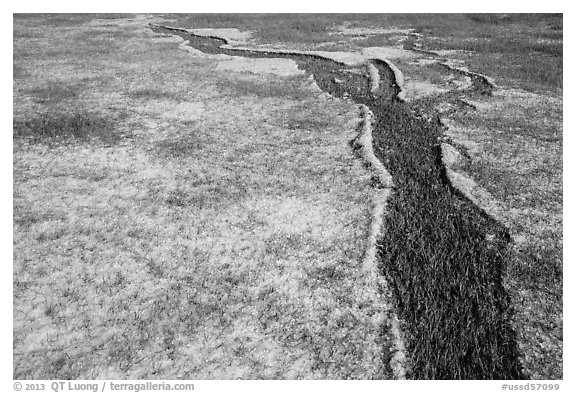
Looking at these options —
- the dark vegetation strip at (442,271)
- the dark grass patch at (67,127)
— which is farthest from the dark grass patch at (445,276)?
the dark grass patch at (67,127)

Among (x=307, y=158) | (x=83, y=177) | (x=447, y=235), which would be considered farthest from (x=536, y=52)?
(x=83, y=177)

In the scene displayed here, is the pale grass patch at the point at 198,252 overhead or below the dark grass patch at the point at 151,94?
below

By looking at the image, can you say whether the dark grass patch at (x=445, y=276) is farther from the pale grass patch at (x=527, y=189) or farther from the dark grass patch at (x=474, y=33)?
the dark grass patch at (x=474, y=33)

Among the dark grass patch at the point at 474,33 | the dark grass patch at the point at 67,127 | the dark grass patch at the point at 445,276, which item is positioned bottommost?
the dark grass patch at the point at 445,276

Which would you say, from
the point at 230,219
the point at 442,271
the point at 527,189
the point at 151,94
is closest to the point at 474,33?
the point at 151,94

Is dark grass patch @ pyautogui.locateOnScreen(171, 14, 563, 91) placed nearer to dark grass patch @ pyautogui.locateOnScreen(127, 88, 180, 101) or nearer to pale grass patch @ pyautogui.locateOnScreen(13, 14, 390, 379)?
pale grass patch @ pyautogui.locateOnScreen(13, 14, 390, 379)

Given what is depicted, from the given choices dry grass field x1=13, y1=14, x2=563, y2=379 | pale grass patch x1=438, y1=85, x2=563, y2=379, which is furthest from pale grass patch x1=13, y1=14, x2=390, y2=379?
pale grass patch x1=438, y1=85, x2=563, y2=379

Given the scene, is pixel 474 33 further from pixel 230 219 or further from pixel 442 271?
pixel 230 219
